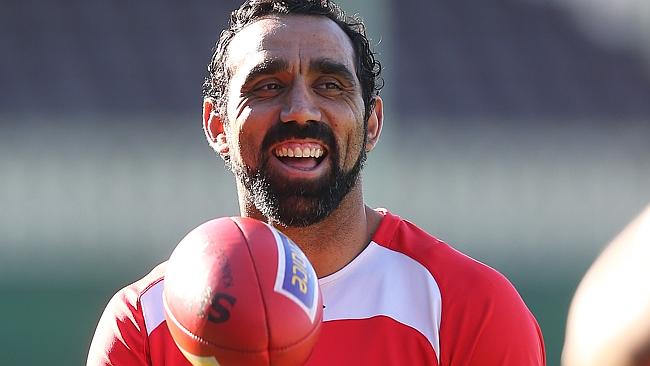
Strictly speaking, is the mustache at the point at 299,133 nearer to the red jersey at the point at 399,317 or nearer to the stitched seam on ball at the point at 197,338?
the red jersey at the point at 399,317

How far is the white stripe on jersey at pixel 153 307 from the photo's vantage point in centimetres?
309

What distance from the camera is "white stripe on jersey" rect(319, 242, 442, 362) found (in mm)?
3006

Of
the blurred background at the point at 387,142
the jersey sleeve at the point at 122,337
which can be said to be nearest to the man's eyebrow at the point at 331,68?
the jersey sleeve at the point at 122,337

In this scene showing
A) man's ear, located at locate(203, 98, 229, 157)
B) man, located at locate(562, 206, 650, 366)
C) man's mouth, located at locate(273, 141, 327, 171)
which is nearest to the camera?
man, located at locate(562, 206, 650, 366)

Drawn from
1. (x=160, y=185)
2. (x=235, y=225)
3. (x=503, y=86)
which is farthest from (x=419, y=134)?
(x=235, y=225)

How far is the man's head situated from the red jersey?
9.7 inches

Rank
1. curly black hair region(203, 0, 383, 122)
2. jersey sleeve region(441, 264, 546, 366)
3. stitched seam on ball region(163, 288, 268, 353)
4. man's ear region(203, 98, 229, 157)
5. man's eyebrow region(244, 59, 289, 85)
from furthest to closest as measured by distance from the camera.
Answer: man's ear region(203, 98, 229, 157) → curly black hair region(203, 0, 383, 122) → man's eyebrow region(244, 59, 289, 85) → jersey sleeve region(441, 264, 546, 366) → stitched seam on ball region(163, 288, 268, 353)

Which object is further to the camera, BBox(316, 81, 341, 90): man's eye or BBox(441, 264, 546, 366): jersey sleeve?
BBox(316, 81, 341, 90): man's eye

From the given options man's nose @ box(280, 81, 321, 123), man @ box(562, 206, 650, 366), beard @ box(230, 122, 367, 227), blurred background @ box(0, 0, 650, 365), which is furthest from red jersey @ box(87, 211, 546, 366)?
blurred background @ box(0, 0, 650, 365)

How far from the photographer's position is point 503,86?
1102cm

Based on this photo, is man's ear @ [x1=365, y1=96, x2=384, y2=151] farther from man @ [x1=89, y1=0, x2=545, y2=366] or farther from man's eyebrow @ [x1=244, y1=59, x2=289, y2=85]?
man's eyebrow @ [x1=244, y1=59, x2=289, y2=85]

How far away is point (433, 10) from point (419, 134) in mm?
2093

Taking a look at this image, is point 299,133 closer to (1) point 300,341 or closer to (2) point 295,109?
(2) point 295,109

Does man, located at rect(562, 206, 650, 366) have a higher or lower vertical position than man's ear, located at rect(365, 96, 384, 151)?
higher
